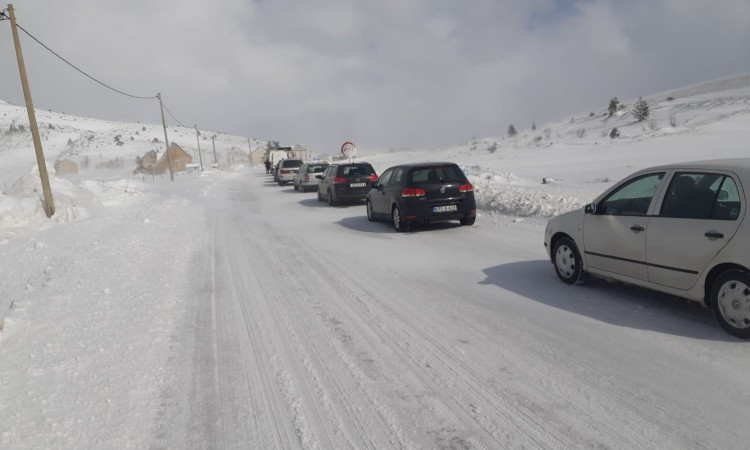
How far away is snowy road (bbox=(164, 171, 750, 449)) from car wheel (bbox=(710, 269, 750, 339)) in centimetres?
14

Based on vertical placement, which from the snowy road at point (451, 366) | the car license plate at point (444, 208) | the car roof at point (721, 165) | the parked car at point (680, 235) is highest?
the car roof at point (721, 165)

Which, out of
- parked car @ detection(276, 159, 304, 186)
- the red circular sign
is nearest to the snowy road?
the red circular sign

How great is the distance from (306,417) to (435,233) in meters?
7.88

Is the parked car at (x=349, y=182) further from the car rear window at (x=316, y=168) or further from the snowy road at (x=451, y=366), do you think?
the snowy road at (x=451, y=366)

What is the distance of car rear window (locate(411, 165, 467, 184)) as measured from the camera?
1093cm

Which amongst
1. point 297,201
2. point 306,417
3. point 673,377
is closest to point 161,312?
point 306,417

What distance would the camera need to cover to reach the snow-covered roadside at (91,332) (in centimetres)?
333

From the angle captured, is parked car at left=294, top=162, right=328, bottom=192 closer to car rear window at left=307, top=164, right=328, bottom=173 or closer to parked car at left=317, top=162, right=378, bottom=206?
car rear window at left=307, top=164, right=328, bottom=173

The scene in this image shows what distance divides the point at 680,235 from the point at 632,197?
0.89m

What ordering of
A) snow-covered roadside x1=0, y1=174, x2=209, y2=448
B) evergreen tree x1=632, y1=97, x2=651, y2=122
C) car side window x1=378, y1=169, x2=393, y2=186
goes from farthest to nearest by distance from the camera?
evergreen tree x1=632, y1=97, x2=651, y2=122 < car side window x1=378, y1=169, x2=393, y2=186 < snow-covered roadside x1=0, y1=174, x2=209, y2=448

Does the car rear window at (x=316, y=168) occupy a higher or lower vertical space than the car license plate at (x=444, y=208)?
higher

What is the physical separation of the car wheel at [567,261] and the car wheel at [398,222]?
15.6ft

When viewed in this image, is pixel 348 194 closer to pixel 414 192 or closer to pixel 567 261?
pixel 414 192

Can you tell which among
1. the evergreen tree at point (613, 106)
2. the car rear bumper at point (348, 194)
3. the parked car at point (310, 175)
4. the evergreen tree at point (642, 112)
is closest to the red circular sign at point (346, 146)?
the parked car at point (310, 175)
